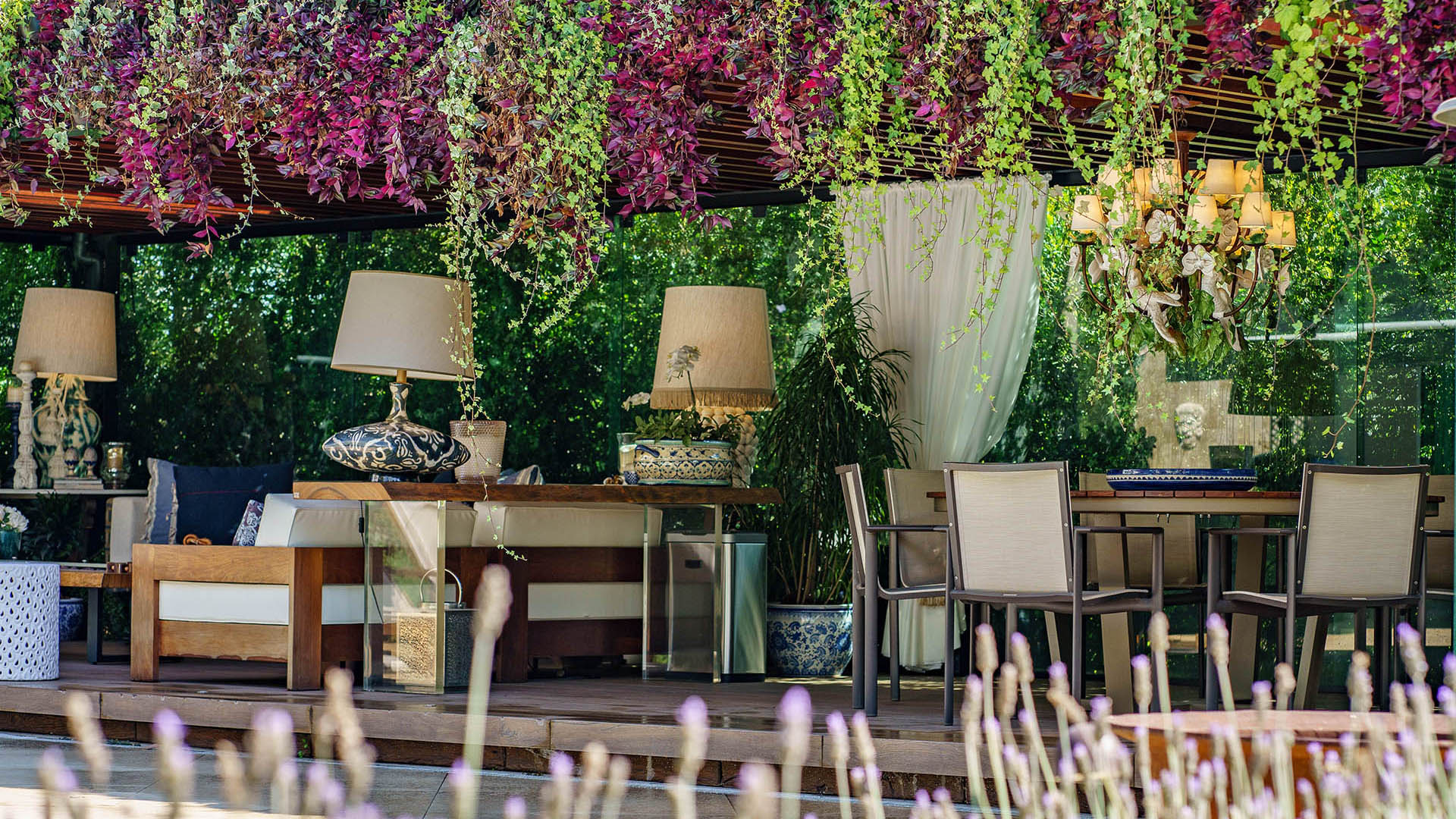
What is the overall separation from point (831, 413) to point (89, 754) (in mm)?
7011

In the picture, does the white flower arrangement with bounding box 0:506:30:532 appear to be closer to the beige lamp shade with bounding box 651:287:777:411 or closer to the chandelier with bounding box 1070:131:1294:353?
the beige lamp shade with bounding box 651:287:777:411

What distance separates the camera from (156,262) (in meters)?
10.9

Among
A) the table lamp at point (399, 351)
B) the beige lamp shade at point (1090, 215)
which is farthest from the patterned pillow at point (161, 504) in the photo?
the beige lamp shade at point (1090, 215)

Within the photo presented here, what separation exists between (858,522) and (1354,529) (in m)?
1.59

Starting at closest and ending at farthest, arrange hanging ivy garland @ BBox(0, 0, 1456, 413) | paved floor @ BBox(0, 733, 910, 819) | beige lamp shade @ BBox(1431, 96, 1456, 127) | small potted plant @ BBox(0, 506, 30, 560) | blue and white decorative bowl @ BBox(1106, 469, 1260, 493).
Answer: beige lamp shade @ BBox(1431, 96, 1456, 127) → hanging ivy garland @ BBox(0, 0, 1456, 413) → paved floor @ BBox(0, 733, 910, 819) → blue and white decorative bowl @ BBox(1106, 469, 1260, 493) → small potted plant @ BBox(0, 506, 30, 560)

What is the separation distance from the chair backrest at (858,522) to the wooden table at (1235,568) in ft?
2.28

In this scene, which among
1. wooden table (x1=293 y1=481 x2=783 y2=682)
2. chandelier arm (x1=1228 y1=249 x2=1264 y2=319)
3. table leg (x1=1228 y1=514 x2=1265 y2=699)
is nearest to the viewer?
wooden table (x1=293 y1=481 x2=783 y2=682)

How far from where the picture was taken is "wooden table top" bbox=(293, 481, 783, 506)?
6.34 metres

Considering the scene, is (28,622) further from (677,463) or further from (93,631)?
(677,463)

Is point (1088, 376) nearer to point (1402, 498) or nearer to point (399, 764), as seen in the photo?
point (1402, 498)

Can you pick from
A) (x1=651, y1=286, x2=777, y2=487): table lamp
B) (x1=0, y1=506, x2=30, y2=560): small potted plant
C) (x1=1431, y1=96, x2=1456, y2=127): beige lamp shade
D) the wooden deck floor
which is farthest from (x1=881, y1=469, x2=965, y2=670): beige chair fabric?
(x1=0, y1=506, x2=30, y2=560): small potted plant

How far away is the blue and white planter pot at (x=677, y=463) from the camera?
7.28 metres

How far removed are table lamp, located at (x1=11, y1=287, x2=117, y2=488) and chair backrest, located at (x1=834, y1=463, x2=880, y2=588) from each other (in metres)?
5.92

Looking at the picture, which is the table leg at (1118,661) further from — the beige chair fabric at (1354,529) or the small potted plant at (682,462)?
the small potted plant at (682,462)
